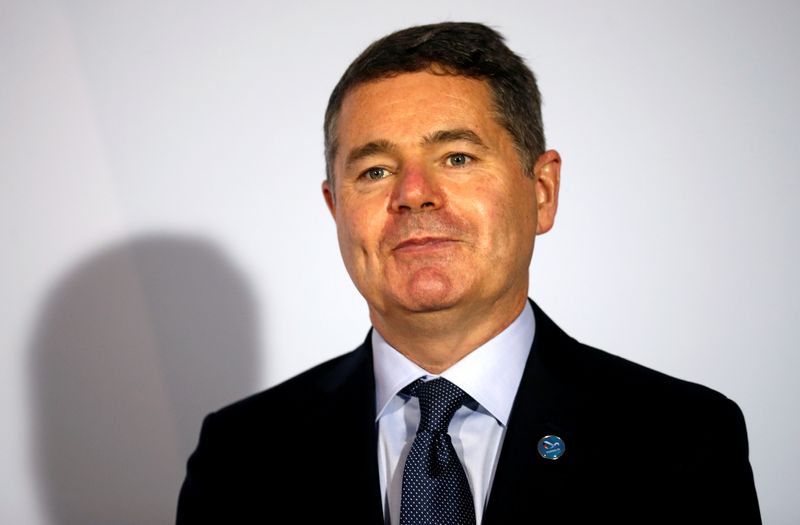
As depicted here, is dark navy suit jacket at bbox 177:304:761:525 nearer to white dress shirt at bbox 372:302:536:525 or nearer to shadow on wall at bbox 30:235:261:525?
white dress shirt at bbox 372:302:536:525

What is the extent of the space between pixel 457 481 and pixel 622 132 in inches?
59.6

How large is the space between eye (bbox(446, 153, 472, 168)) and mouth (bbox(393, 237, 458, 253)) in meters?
0.18

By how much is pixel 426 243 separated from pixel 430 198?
98 mm

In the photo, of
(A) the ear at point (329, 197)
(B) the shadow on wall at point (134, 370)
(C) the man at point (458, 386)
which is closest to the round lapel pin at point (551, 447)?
(C) the man at point (458, 386)

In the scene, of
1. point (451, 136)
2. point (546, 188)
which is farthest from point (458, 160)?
point (546, 188)

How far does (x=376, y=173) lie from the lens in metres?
2.06

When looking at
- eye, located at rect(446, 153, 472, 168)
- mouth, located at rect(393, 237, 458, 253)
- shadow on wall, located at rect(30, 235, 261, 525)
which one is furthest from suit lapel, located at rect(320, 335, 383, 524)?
shadow on wall, located at rect(30, 235, 261, 525)

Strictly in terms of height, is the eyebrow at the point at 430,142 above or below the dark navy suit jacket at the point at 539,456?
above

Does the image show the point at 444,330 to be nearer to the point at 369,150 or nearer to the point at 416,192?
the point at 416,192

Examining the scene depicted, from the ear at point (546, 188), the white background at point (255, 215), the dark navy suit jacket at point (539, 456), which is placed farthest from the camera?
the white background at point (255, 215)

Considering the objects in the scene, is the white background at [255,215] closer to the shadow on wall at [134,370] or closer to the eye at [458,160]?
the shadow on wall at [134,370]

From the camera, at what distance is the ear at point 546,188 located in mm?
2256

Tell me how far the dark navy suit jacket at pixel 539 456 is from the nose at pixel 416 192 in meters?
0.45

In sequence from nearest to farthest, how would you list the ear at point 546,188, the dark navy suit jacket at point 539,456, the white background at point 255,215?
the dark navy suit jacket at point 539,456 < the ear at point 546,188 < the white background at point 255,215
